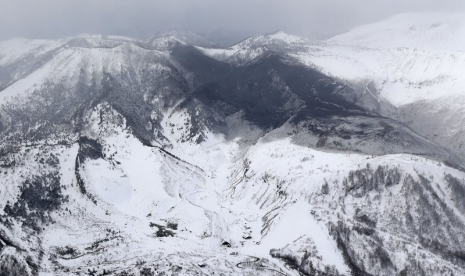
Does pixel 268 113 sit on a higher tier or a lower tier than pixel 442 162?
higher

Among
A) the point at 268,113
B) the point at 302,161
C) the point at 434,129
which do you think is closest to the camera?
the point at 302,161

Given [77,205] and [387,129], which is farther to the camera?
[387,129]

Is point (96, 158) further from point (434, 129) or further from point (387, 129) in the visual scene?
point (434, 129)

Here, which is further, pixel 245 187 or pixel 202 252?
pixel 245 187

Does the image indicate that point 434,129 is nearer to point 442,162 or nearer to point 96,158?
point 442,162

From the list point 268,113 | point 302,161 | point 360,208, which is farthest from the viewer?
point 268,113

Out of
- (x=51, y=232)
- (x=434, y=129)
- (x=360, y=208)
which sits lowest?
(x=51, y=232)

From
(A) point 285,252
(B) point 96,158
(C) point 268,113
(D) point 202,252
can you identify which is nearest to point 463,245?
(A) point 285,252

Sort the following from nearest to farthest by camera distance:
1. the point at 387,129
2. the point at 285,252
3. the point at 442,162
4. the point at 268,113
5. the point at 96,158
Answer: the point at 285,252, the point at 442,162, the point at 96,158, the point at 387,129, the point at 268,113

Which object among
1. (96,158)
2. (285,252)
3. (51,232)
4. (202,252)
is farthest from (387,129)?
(51,232)
